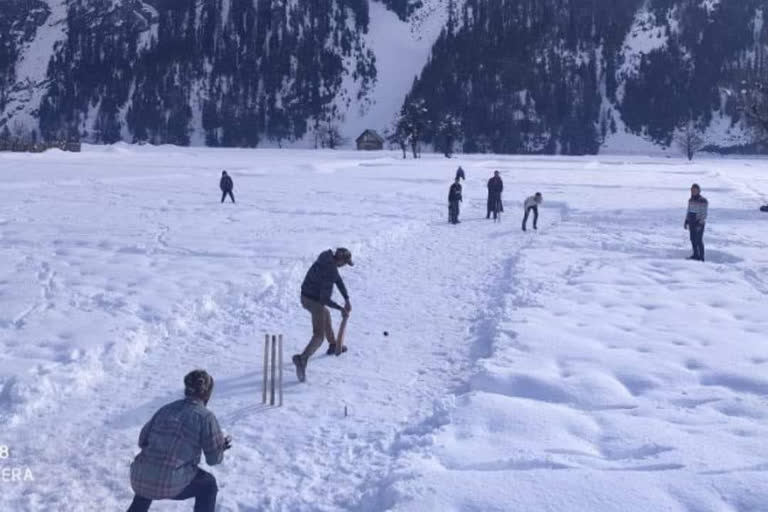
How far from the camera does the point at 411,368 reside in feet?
29.8

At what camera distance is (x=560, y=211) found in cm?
2958

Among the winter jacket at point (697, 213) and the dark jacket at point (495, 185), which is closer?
the winter jacket at point (697, 213)

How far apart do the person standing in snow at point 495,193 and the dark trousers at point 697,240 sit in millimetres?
8681

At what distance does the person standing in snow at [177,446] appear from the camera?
4574 millimetres

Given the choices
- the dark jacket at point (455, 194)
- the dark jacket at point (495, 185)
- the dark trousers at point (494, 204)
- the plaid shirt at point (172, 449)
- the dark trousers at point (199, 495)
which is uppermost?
the dark jacket at point (495, 185)

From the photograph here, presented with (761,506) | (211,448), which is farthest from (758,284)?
(211,448)

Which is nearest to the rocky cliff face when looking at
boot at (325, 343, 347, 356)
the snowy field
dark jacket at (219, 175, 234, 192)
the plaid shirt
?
dark jacket at (219, 175, 234, 192)

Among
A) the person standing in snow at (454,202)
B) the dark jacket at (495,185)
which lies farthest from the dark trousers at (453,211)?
the dark jacket at (495,185)

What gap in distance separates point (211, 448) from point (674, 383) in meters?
5.81

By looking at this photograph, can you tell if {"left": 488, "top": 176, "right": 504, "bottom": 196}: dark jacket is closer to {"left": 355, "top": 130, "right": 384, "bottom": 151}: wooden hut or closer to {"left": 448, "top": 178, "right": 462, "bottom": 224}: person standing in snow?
{"left": 448, "top": 178, "right": 462, "bottom": 224}: person standing in snow

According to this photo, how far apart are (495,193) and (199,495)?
21.3 meters

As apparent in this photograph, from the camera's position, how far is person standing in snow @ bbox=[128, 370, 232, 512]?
4.57 meters

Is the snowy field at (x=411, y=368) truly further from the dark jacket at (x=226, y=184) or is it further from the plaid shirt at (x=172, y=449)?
the dark jacket at (x=226, y=184)

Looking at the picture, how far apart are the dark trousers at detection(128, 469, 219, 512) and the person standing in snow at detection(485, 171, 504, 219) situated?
20.8 m
